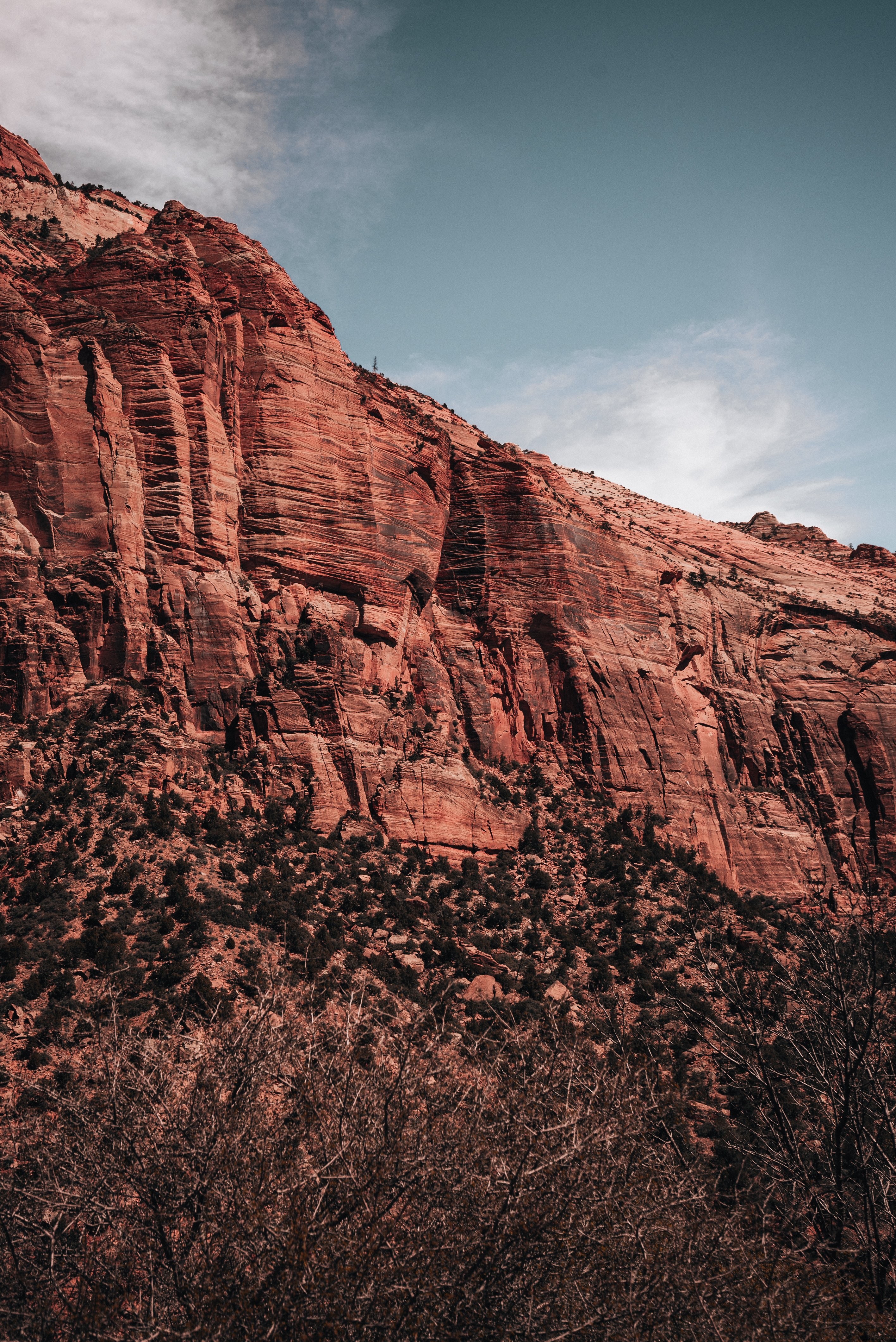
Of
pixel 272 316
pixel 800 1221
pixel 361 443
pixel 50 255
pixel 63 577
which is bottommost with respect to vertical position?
pixel 800 1221

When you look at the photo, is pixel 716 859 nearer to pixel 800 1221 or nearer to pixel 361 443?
pixel 361 443

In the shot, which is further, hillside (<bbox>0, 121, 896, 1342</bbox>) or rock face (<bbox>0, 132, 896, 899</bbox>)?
rock face (<bbox>0, 132, 896, 899</bbox>)

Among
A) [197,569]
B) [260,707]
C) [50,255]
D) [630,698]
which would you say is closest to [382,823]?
[260,707]

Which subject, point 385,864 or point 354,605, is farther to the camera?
point 354,605

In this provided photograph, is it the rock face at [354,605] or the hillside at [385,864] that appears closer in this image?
the hillside at [385,864]

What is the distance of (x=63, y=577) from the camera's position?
143ft

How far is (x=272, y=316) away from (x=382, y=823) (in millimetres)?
30782

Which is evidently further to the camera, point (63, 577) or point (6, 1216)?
point (63, 577)

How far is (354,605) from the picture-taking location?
52750 millimetres

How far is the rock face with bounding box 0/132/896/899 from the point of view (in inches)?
1748

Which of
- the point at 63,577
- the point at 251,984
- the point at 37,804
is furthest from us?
the point at 63,577

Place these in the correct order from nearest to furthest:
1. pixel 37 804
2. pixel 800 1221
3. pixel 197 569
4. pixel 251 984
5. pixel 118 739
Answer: pixel 800 1221
pixel 251 984
pixel 37 804
pixel 118 739
pixel 197 569

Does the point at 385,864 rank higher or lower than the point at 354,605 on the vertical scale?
lower

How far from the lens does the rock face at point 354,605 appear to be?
4441cm
